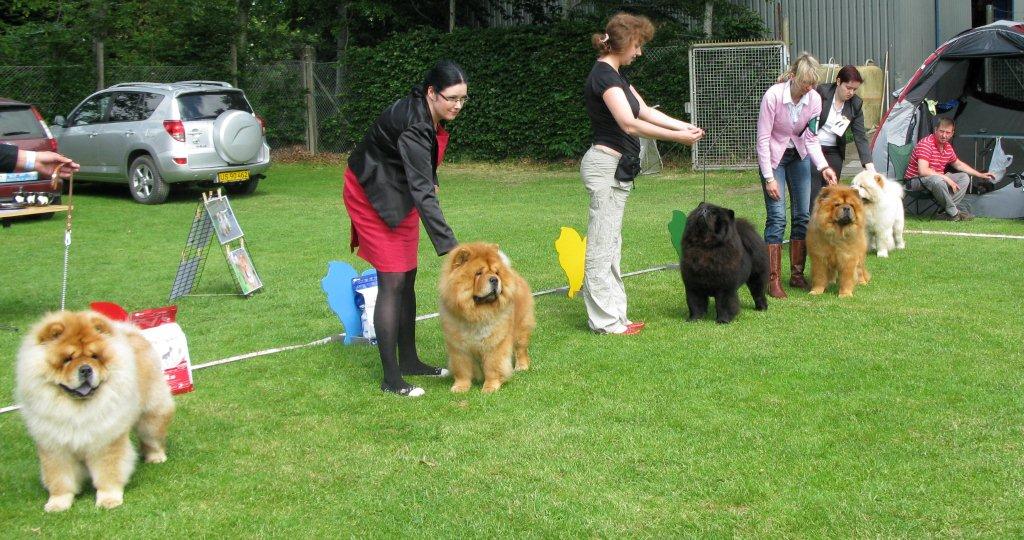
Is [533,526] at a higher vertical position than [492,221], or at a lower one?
lower

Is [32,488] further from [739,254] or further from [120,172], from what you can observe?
[120,172]

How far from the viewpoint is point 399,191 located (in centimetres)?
511

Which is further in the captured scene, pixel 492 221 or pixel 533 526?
pixel 492 221

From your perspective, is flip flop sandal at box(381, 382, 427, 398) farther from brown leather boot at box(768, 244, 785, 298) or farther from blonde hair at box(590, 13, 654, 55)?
brown leather boot at box(768, 244, 785, 298)

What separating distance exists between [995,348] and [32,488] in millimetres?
5246

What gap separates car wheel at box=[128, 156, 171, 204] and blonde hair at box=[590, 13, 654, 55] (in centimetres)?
1019

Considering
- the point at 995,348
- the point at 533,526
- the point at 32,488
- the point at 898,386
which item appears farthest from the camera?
the point at 995,348

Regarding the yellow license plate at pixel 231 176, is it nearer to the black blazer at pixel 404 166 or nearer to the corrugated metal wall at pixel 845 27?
the black blazer at pixel 404 166

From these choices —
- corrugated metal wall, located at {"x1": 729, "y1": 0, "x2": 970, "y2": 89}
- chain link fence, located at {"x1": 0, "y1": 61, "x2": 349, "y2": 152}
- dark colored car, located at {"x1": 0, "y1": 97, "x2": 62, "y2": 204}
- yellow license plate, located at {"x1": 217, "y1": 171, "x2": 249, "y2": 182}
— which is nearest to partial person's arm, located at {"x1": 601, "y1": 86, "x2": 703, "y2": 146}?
dark colored car, located at {"x1": 0, "y1": 97, "x2": 62, "y2": 204}

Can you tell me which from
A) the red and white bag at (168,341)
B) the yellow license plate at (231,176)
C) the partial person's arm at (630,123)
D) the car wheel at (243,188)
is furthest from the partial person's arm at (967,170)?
the car wheel at (243,188)

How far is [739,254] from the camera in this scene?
6543 millimetres

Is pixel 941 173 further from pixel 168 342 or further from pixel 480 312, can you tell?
pixel 168 342

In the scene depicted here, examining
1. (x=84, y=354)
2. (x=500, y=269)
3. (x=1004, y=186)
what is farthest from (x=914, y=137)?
(x=84, y=354)

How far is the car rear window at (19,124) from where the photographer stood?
41.5ft
